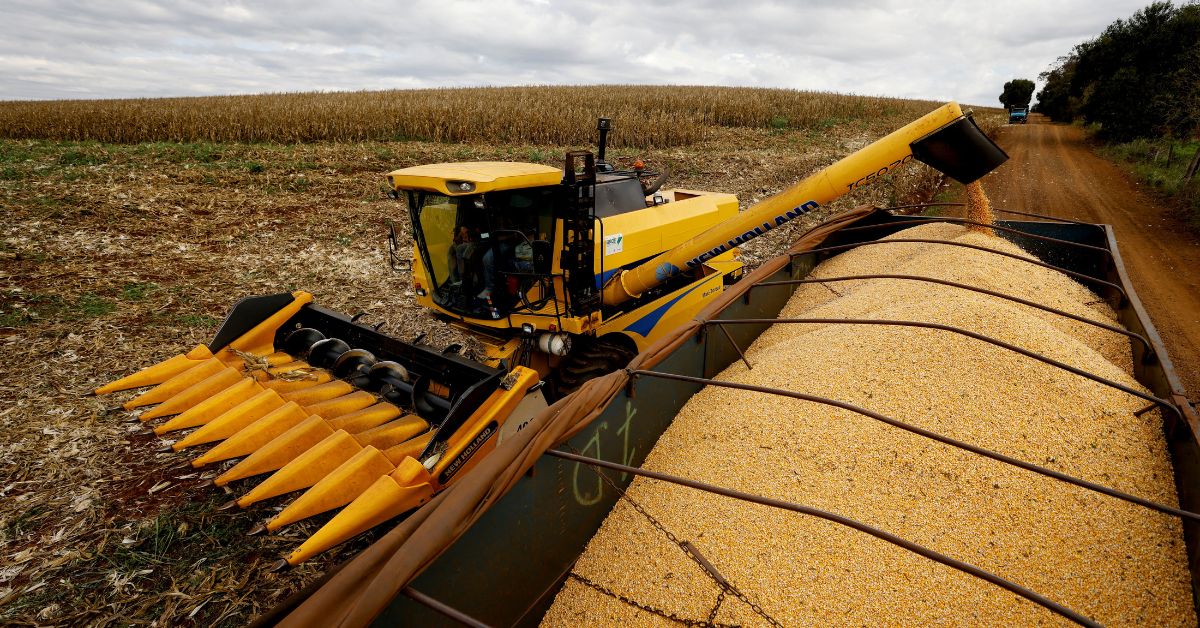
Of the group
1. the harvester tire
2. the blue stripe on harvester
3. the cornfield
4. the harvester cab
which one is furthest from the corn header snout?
the cornfield

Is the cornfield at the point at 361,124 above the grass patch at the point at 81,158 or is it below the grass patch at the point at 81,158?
above

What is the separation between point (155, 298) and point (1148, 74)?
2820 centimetres

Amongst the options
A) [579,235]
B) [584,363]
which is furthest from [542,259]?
[584,363]

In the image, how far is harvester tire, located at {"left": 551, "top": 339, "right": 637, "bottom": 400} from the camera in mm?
4832

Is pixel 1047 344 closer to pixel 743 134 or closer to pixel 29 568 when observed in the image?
pixel 29 568

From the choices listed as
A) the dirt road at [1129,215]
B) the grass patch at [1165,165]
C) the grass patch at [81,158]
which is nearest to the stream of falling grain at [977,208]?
the dirt road at [1129,215]

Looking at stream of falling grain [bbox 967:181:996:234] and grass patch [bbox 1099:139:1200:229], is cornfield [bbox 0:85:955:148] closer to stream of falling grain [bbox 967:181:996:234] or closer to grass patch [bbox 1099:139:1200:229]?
grass patch [bbox 1099:139:1200:229]

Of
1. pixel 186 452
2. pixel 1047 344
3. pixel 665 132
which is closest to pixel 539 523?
pixel 1047 344

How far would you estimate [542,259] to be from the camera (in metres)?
4.20

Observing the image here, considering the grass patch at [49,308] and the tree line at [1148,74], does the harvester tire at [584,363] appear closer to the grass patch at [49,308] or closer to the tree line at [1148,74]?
the grass patch at [49,308]

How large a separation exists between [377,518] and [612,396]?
135 cm

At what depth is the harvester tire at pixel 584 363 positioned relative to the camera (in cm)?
483

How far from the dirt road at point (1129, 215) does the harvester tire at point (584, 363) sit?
498 centimetres

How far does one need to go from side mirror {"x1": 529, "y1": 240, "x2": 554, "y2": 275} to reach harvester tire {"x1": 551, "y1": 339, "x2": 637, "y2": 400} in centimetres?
92
